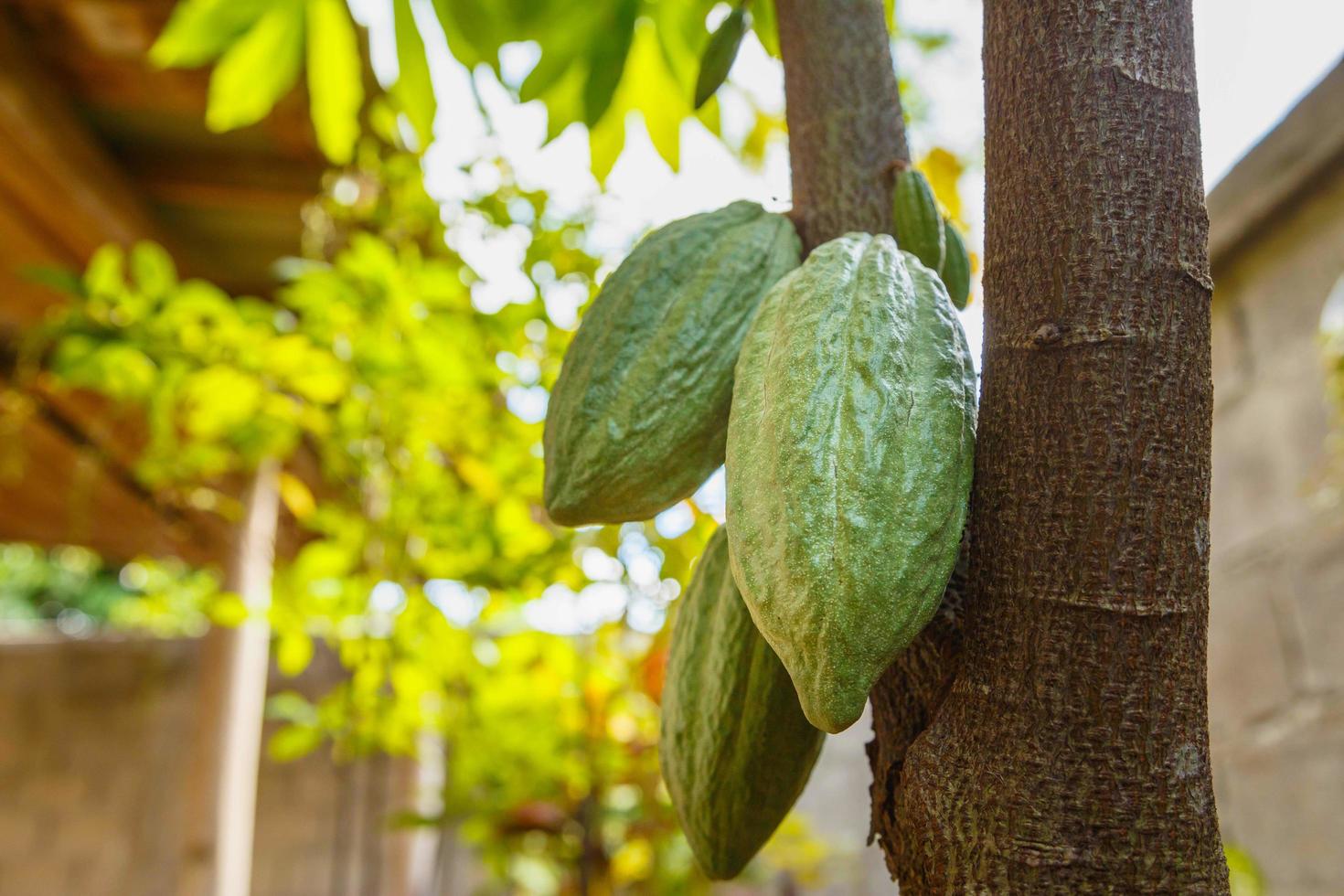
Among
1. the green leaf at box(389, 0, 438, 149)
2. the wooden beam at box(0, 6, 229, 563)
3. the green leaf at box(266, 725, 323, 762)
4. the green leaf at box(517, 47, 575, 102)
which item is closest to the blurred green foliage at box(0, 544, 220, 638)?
the wooden beam at box(0, 6, 229, 563)

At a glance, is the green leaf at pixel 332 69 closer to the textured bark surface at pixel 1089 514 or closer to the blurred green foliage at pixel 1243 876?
the textured bark surface at pixel 1089 514

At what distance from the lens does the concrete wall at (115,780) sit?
3.71 metres

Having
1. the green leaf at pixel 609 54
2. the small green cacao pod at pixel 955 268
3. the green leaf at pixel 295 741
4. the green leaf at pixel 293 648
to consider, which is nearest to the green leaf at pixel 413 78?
the green leaf at pixel 609 54

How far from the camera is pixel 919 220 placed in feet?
2.07

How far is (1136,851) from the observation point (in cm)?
44

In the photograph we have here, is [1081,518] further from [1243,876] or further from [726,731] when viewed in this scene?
[1243,876]

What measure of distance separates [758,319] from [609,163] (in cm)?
61

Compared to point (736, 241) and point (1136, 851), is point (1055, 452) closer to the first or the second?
point (1136, 851)

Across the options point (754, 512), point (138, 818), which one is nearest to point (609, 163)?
point (754, 512)

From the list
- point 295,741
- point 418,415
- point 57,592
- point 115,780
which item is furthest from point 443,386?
point 57,592

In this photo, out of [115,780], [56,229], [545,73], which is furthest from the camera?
[115,780]

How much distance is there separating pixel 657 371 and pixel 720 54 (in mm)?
255

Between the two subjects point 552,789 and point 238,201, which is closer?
point 552,789

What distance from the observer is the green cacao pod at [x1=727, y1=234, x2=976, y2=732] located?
46cm
